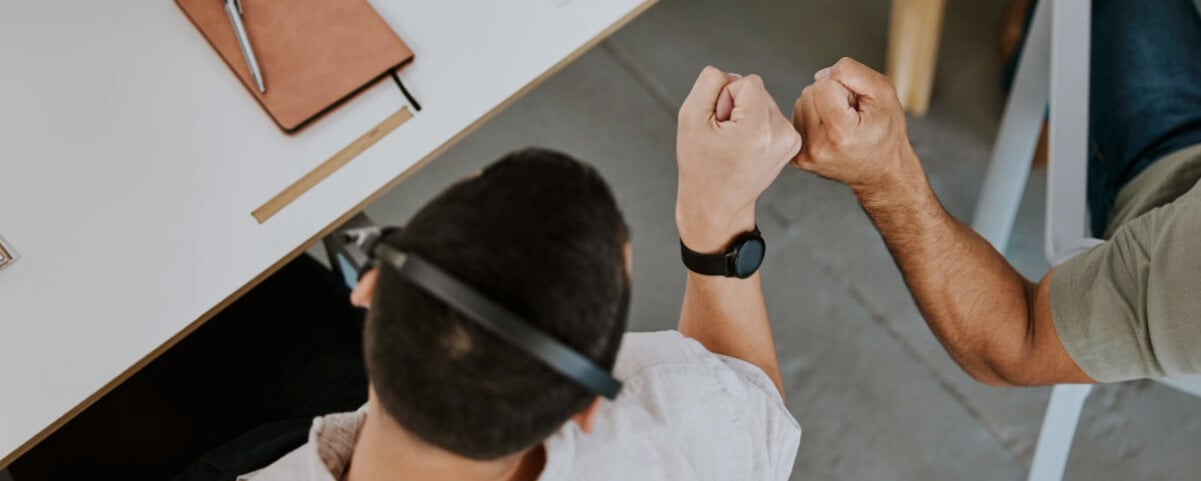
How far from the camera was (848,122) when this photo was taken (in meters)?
0.89

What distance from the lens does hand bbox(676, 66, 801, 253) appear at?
0.82 metres

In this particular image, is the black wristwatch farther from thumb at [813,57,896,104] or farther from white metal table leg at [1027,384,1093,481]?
white metal table leg at [1027,384,1093,481]

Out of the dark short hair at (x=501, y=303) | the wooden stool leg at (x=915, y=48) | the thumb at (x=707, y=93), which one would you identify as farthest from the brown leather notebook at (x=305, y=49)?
the wooden stool leg at (x=915, y=48)

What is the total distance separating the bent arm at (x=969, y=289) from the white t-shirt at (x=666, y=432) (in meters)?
0.28

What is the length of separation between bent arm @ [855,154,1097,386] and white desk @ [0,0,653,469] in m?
0.38

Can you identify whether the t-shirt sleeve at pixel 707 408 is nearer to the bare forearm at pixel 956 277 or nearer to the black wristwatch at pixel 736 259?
the black wristwatch at pixel 736 259

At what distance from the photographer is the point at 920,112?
184 centimetres

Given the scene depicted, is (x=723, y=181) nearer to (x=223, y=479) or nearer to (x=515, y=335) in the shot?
(x=515, y=335)

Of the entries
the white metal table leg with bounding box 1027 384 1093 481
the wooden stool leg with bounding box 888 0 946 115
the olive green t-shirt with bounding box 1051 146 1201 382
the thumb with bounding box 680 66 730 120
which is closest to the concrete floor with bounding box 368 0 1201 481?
the wooden stool leg with bounding box 888 0 946 115

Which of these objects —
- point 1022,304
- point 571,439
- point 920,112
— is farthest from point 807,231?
point 571,439

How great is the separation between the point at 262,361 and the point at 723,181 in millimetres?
554

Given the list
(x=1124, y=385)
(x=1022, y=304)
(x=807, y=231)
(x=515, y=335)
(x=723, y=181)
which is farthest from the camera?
(x=807, y=231)

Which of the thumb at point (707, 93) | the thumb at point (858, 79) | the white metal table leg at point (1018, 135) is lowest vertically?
the white metal table leg at point (1018, 135)

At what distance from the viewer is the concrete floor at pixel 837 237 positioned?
160 centimetres
